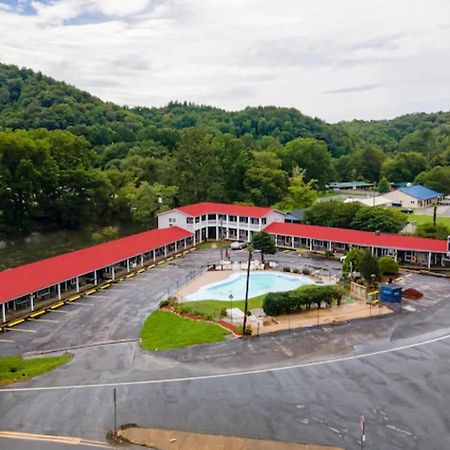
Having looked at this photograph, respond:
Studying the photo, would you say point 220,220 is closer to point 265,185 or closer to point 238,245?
point 238,245

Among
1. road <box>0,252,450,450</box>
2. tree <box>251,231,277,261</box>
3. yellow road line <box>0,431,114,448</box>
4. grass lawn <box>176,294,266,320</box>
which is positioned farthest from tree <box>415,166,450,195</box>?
yellow road line <box>0,431,114,448</box>

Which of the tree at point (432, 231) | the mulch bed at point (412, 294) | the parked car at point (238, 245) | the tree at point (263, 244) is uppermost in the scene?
the tree at point (432, 231)

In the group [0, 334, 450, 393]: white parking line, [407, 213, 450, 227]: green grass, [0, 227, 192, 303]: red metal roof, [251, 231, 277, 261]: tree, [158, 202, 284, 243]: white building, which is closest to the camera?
[0, 334, 450, 393]: white parking line

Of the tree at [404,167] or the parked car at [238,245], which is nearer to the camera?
the parked car at [238,245]

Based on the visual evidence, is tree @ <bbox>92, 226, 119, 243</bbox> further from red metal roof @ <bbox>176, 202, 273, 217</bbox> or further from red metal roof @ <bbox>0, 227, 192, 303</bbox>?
red metal roof @ <bbox>0, 227, 192, 303</bbox>

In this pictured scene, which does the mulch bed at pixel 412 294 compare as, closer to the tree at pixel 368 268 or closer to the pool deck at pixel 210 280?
the tree at pixel 368 268

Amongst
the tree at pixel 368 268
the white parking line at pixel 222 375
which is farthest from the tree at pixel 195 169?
the white parking line at pixel 222 375
